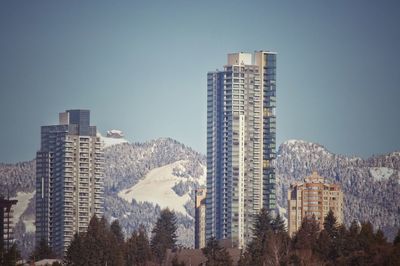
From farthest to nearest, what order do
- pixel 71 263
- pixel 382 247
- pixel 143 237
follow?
pixel 143 237, pixel 71 263, pixel 382 247

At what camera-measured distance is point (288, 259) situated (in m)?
141

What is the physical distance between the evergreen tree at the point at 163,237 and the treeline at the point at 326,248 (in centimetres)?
1664

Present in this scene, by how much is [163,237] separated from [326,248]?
3422 cm

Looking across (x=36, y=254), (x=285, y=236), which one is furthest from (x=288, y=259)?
(x=36, y=254)

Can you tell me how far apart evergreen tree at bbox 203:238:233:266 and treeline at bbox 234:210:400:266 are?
4.89 ft

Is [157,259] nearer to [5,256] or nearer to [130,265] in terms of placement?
[130,265]

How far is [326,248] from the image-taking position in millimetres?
145500

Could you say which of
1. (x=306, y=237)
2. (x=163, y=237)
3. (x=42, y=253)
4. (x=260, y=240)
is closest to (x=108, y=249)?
(x=260, y=240)

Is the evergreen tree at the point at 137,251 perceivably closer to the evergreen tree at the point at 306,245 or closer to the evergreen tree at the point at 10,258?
the evergreen tree at the point at 10,258

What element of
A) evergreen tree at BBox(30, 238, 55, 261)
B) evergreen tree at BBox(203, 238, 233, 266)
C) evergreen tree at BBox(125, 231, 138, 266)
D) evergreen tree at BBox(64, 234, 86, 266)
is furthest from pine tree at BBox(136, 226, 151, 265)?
evergreen tree at BBox(30, 238, 55, 261)

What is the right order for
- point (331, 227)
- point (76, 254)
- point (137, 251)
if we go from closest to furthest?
point (76, 254) < point (331, 227) < point (137, 251)

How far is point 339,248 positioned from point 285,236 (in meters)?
12.7

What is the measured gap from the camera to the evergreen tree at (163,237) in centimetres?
16975

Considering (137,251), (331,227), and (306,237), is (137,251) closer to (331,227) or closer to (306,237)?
(306,237)
